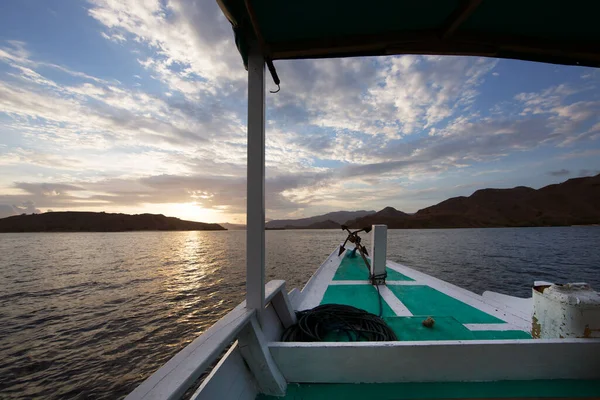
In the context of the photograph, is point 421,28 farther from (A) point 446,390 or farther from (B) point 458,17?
(A) point 446,390

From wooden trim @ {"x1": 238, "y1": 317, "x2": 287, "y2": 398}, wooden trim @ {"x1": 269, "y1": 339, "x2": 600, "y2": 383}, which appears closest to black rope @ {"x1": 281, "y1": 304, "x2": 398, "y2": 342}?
wooden trim @ {"x1": 269, "y1": 339, "x2": 600, "y2": 383}

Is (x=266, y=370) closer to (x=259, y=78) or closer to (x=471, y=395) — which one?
(x=471, y=395)

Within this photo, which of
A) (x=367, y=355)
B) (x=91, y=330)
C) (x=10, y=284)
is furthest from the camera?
(x=10, y=284)

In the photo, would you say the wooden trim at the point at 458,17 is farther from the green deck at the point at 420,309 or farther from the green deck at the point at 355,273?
the green deck at the point at 355,273

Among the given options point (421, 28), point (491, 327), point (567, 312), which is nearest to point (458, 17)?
point (421, 28)

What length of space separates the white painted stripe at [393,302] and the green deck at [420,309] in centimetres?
7

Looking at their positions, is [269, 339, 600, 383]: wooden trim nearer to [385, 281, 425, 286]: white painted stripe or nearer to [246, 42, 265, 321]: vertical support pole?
[246, 42, 265, 321]: vertical support pole

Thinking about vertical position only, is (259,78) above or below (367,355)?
above

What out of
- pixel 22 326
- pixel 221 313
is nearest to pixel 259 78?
→ pixel 221 313

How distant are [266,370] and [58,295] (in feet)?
51.8

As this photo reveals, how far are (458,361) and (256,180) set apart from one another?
6.48 ft

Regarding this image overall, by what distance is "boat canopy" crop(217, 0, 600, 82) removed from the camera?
1.68 meters

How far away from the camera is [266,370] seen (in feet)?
5.89

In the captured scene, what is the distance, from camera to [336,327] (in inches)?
→ 106
